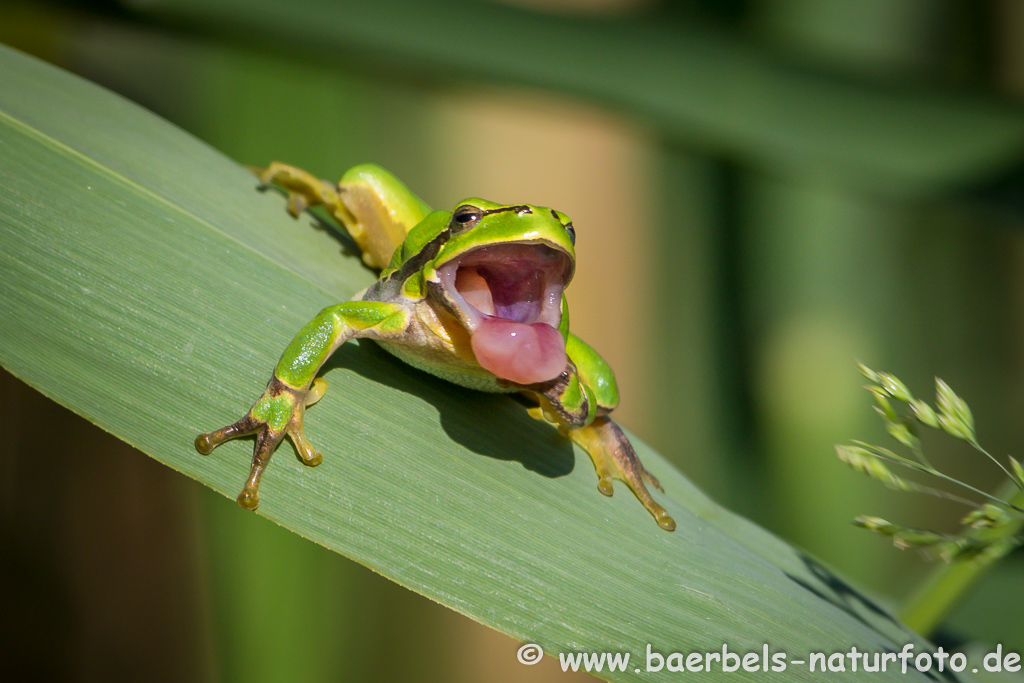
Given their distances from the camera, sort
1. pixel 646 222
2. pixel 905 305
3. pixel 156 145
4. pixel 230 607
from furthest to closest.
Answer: pixel 646 222
pixel 905 305
pixel 230 607
pixel 156 145

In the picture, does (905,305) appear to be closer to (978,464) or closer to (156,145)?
(978,464)

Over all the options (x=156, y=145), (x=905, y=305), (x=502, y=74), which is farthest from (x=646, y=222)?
(x=156, y=145)

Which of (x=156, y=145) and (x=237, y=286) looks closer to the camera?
(x=237, y=286)

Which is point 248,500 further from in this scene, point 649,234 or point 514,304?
point 649,234

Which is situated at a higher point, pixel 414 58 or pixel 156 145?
pixel 414 58

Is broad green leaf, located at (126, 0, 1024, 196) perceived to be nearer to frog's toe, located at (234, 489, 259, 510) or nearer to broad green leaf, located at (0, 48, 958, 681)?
broad green leaf, located at (0, 48, 958, 681)

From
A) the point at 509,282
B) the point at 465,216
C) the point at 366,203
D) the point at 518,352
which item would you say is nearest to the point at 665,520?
the point at 518,352

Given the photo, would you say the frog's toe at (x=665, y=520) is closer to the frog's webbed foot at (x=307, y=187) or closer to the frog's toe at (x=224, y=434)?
the frog's toe at (x=224, y=434)
